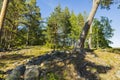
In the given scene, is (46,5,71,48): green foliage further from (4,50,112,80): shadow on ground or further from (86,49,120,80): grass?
(4,50,112,80): shadow on ground

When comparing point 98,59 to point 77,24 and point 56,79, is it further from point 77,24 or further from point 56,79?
point 77,24

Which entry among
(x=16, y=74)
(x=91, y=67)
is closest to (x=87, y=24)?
(x=91, y=67)

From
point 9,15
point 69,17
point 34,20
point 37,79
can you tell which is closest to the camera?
point 37,79

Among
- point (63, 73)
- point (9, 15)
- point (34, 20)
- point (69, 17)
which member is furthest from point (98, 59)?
point (69, 17)

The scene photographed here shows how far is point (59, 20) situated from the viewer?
2517 inches

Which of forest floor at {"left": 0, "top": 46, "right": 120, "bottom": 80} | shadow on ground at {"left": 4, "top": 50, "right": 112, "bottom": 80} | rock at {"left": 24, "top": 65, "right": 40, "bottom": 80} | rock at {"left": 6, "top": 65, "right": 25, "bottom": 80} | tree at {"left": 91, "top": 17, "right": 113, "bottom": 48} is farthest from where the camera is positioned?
tree at {"left": 91, "top": 17, "right": 113, "bottom": 48}

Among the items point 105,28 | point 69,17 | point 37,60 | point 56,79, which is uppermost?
point 69,17

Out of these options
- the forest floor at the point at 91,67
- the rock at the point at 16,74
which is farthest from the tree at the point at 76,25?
the rock at the point at 16,74

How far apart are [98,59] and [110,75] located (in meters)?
2.34

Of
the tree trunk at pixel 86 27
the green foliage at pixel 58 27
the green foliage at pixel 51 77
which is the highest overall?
the green foliage at pixel 58 27

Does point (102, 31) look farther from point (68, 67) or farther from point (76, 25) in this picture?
point (68, 67)

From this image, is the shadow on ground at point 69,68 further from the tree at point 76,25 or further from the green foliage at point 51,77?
the tree at point 76,25

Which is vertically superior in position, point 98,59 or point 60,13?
point 60,13

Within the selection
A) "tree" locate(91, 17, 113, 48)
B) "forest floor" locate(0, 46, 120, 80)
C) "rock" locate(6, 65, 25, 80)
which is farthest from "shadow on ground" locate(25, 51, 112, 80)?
"tree" locate(91, 17, 113, 48)
